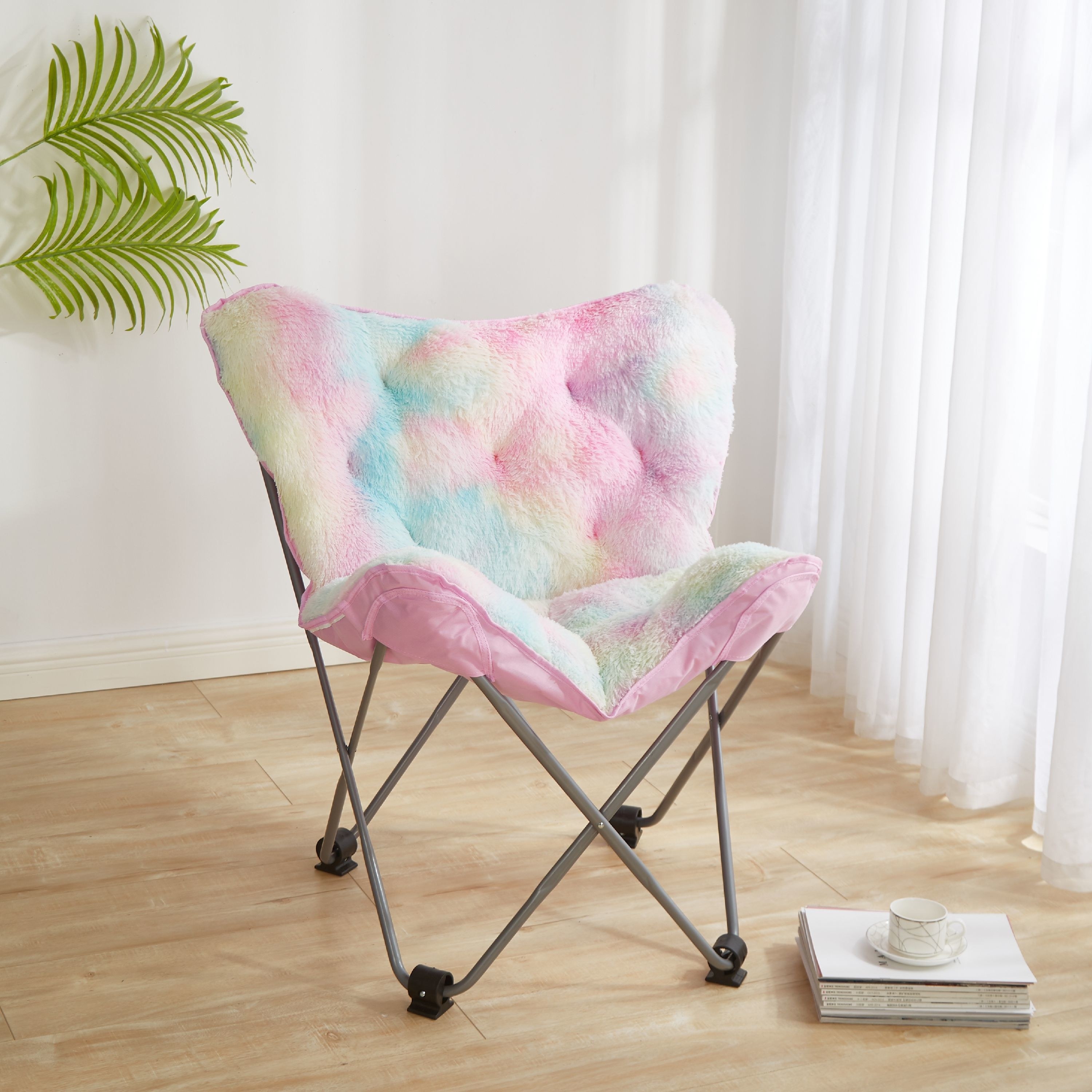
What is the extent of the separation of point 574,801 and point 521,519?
54 cm

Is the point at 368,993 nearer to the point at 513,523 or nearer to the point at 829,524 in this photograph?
the point at 513,523

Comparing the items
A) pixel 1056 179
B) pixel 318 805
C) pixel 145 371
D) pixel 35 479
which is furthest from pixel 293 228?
pixel 1056 179

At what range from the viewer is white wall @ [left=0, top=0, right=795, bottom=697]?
8.46ft

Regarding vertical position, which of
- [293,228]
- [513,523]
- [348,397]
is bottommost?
[513,523]

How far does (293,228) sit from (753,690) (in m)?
1.37

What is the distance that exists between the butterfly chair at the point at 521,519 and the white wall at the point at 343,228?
2.90ft

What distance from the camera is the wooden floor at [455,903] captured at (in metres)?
1.50

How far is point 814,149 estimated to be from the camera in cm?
262

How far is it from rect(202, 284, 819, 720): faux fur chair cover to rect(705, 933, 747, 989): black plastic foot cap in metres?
0.36

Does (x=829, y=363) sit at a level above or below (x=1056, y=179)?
below

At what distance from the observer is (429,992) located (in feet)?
5.18

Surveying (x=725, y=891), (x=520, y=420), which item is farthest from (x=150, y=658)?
(x=725, y=891)

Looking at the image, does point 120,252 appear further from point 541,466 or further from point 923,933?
point 923,933

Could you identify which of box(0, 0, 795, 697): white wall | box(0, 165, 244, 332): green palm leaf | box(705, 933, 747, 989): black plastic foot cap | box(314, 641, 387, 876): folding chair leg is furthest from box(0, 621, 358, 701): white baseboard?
box(705, 933, 747, 989): black plastic foot cap
